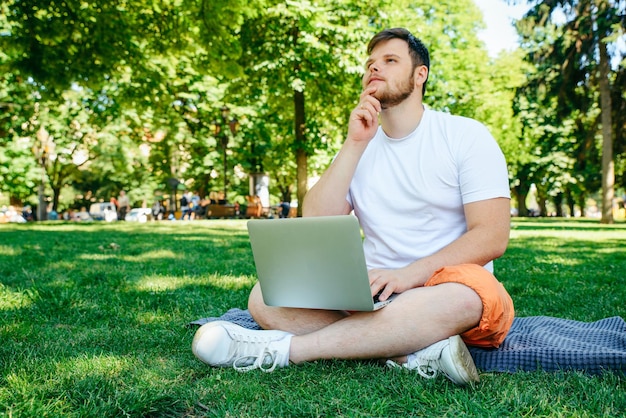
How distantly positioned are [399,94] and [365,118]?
221 millimetres

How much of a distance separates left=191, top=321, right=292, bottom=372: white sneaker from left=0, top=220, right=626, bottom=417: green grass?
7 cm

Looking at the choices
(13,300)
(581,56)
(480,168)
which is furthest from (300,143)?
(480,168)

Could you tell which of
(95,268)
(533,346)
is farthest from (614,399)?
(95,268)

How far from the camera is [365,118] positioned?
2.87 meters

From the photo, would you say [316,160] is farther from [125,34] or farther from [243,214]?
[125,34]

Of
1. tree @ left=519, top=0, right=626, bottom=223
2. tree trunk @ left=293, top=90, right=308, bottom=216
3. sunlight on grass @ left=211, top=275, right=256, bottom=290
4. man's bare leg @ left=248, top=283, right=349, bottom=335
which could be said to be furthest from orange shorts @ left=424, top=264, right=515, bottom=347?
tree @ left=519, top=0, right=626, bottom=223

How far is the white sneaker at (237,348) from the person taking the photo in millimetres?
2490

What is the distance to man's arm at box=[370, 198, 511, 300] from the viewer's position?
2.57m

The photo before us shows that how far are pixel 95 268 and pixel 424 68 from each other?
14.7 feet

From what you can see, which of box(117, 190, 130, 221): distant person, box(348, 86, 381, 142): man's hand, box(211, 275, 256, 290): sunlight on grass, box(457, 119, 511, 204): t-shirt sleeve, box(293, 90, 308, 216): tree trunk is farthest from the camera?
box(117, 190, 130, 221): distant person

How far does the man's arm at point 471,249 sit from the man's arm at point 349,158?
1.65 feet

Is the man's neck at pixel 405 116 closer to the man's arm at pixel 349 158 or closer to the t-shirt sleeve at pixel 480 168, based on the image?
the man's arm at pixel 349 158

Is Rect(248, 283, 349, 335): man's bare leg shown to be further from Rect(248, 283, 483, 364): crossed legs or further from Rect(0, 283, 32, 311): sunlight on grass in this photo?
Rect(0, 283, 32, 311): sunlight on grass

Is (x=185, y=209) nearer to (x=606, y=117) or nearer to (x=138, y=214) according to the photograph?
(x=138, y=214)
